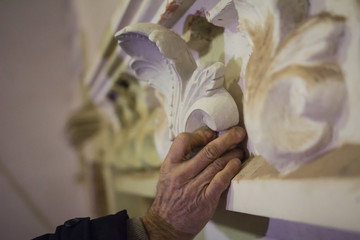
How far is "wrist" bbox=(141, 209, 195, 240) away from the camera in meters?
0.40

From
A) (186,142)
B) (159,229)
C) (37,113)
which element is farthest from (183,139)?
(37,113)

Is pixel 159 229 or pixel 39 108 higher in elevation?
pixel 39 108

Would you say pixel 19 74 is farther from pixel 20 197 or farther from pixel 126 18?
pixel 126 18

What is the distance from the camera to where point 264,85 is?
0.31m

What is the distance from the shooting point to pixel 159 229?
42 cm

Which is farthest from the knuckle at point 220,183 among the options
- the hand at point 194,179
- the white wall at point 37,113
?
the white wall at point 37,113

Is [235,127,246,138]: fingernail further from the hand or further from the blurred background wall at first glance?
the blurred background wall

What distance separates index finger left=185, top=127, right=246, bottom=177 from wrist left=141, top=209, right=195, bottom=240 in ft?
0.28

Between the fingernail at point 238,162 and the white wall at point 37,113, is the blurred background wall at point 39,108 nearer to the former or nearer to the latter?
the white wall at point 37,113

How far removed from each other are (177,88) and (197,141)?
0.09 metres

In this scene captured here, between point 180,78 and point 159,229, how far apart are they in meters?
0.21

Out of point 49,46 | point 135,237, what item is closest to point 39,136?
point 49,46

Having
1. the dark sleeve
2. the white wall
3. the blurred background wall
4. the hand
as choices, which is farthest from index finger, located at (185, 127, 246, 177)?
the white wall

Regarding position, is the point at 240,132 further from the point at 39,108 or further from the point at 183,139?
the point at 39,108
